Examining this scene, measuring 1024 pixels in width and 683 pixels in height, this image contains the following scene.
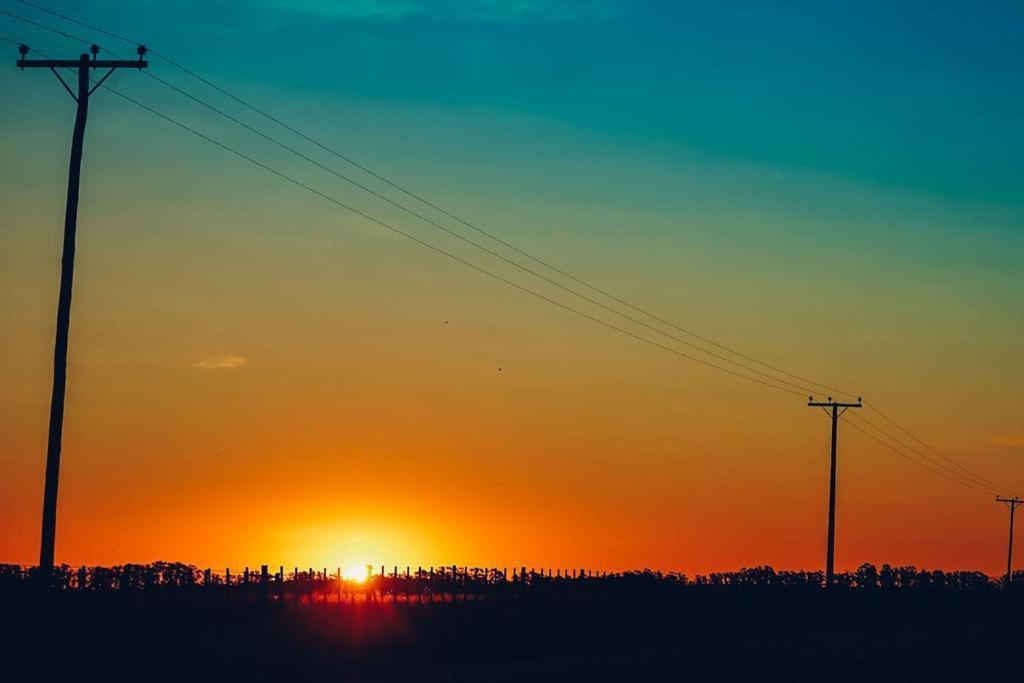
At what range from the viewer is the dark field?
36.6 m

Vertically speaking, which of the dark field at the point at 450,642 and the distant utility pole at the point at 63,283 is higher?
the distant utility pole at the point at 63,283

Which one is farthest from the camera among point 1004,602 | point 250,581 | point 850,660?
point 1004,602

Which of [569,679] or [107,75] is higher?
[107,75]

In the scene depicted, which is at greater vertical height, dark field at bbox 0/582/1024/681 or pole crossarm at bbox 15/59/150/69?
pole crossarm at bbox 15/59/150/69

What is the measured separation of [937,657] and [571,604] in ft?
94.9

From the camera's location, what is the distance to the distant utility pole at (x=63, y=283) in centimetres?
3606

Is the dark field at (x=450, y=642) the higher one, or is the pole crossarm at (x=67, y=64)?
the pole crossarm at (x=67, y=64)

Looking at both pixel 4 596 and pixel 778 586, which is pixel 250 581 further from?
pixel 778 586

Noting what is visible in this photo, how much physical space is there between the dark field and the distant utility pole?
1.84 m

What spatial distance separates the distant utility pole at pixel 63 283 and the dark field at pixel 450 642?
184cm

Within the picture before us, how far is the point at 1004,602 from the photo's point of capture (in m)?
131

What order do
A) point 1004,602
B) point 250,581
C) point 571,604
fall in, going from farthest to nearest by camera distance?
point 1004,602
point 571,604
point 250,581

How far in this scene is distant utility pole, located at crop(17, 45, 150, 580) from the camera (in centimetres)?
3606

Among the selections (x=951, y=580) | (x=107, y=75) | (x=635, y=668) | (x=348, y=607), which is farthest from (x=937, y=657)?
(x=951, y=580)
